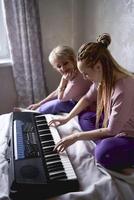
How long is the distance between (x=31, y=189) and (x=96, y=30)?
1658 millimetres

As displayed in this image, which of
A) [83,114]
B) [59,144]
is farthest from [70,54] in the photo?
[59,144]

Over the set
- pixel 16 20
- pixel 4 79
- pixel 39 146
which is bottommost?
pixel 4 79

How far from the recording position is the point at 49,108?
1.90m

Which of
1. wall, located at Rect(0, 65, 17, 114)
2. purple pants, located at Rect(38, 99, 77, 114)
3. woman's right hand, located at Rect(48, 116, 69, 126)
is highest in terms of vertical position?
woman's right hand, located at Rect(48, 116, 69, 126)

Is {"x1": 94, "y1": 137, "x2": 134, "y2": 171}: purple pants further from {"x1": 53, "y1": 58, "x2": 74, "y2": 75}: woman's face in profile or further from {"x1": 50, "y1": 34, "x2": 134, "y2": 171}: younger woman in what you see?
{"x1": 53, "y1": 58, "x2": 74, "y2": 75}: woman's face in profile

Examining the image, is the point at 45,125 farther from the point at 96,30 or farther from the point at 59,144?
the point at 96,30

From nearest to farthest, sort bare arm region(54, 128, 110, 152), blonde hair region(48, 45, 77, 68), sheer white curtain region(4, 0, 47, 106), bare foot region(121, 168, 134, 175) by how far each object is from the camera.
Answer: bare foot region(121, 168, 134, 175) < bare arm region(54, 128, 110, 152) < blonde hair region(48, 45, 77, 68) < sheer white curtain region(4, 0, 47, 106)

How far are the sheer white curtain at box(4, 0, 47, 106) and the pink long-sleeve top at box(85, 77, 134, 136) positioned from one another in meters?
1.33

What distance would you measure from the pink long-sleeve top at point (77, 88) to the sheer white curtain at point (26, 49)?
28.4 inches

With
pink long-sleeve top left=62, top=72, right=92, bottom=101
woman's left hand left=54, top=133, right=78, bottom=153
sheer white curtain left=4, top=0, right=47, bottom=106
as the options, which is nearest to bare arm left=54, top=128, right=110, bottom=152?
woman's left hand left=54, top=133, right=78, bottom=153

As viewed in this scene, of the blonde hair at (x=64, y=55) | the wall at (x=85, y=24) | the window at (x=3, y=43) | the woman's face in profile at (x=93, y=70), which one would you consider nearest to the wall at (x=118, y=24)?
the wall at (x=85, y=24)

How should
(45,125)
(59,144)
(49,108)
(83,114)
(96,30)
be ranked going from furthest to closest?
(96,30) < (49,108) < (83,114) < (45,125) < (59,144)

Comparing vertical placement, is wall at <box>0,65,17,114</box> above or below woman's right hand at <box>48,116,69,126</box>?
below

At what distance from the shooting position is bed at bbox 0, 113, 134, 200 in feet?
3.39
